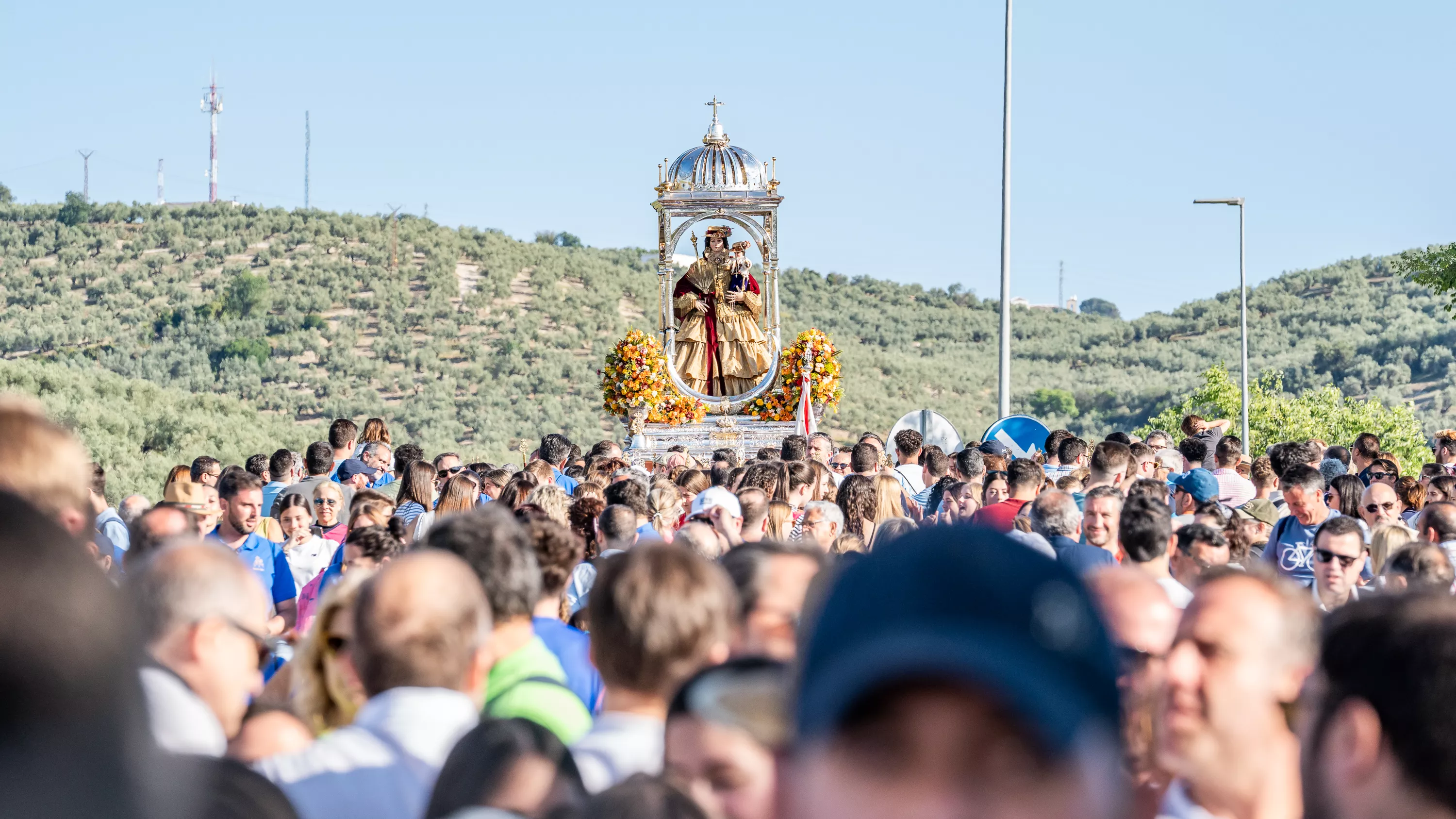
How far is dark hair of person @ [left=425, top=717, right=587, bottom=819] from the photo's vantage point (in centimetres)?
255

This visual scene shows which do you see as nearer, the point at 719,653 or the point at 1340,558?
the point at 719,653

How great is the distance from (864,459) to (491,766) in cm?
836

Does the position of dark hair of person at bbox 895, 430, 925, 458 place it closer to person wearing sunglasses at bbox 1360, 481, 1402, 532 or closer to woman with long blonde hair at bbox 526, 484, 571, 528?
person wearing sunglasses at bbox 1360, 481, 1402, 532

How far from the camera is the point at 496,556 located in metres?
4.03

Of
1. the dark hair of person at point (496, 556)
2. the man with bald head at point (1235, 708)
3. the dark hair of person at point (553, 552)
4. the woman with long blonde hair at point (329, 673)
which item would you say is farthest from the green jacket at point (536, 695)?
the man with bald head at point (1235, 708)

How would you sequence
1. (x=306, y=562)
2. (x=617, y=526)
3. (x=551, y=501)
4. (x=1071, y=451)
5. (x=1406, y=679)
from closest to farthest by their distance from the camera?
(x=1406, y=679)
(x=617, y=526)
(x=551, y=501)
(x=306, y=562)
(x=1071, y=451)

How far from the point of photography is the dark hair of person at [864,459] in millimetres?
10711

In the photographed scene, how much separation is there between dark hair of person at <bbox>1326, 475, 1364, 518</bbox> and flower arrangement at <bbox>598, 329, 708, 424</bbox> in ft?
40.9

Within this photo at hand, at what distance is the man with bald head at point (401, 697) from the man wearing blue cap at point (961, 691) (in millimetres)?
2087

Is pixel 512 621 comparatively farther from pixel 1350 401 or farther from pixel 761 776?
pixel 1350 401

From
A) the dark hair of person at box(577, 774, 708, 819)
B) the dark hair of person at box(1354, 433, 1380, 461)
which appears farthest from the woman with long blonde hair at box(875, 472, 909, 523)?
the dark hair of person at box(577, 774, 708, 819)

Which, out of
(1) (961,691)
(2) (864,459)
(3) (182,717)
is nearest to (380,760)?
(3) (182,717)

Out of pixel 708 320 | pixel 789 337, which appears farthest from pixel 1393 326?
pixel 708 320

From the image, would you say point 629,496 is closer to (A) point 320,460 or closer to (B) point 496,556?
(B) point 496,556
